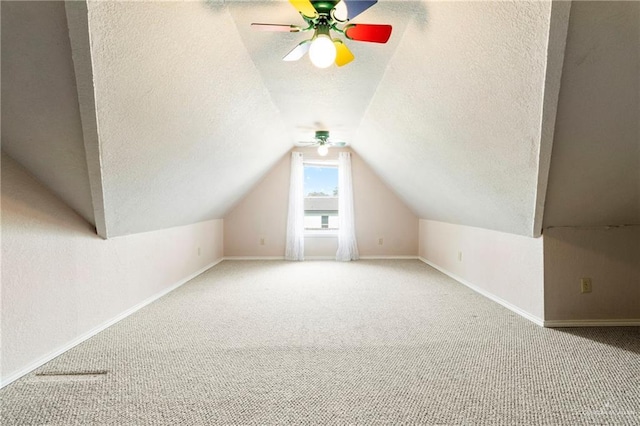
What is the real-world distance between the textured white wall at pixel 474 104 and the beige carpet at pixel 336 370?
3.49 feet

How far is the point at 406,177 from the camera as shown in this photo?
455 centimetres

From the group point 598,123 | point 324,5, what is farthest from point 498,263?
point 324,5

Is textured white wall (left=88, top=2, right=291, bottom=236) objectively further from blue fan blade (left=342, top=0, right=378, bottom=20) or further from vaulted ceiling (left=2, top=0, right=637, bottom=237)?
blue fan blade (left=342, top=0, right=378, bottom=20)

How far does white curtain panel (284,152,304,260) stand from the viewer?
234 inches

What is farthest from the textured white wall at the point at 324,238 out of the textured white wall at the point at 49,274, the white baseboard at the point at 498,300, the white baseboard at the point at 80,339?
the textured white wall at the point at 49,274

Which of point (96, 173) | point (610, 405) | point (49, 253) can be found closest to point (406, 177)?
point (610, 405)

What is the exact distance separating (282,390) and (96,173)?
1.69 metres

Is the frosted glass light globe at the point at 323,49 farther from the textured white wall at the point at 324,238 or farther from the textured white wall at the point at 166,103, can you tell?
the textured white wall at the point at 324,238

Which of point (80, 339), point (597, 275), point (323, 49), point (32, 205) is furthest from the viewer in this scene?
point (597, 275)

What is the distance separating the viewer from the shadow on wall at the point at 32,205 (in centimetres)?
190

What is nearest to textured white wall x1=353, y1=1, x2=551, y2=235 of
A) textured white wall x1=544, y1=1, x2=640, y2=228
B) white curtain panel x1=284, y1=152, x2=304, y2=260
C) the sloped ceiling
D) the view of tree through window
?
the sloped ceiling

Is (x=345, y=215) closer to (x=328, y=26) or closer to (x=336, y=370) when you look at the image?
(x=336, y=370)

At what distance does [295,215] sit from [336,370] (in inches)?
163

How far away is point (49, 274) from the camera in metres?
2.12
